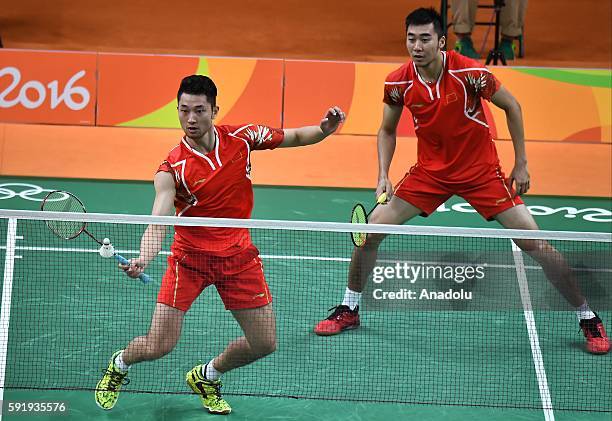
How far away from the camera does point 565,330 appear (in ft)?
22.8

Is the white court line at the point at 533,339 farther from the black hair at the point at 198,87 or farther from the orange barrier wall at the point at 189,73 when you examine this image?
the orange barrier wall at the point at 189,73

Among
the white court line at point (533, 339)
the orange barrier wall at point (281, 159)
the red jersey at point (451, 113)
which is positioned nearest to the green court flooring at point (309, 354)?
the white court line at point (533, 339)

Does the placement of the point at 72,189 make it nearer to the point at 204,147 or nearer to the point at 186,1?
the point at 204,147

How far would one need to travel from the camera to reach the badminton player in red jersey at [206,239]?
5297 millimetres

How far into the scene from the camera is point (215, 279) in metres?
5.48

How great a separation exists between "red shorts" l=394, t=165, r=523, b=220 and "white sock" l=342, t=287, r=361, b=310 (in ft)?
2.41

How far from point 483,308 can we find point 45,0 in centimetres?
949

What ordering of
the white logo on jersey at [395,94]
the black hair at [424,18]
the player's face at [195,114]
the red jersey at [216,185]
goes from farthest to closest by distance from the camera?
the white logo on jersey at [395,94] < the black hair at [424,18] < the red jersey at [216,185] < the player's face at [195,114]

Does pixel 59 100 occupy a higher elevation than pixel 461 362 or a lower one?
higher

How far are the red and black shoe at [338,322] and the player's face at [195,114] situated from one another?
2.01 m

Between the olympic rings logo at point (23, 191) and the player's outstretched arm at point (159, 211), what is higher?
the olympic rings logo at point (23, 191)

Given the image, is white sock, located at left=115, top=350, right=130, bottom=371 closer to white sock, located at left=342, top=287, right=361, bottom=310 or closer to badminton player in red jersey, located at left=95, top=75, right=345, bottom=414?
badminton player in red jersey, located at left=95, top=75, right=345, bottom=414

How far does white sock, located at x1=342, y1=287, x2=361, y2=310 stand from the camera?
690 cm

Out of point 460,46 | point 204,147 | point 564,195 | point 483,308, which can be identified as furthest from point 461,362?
point 460,46
